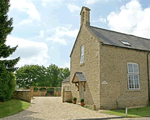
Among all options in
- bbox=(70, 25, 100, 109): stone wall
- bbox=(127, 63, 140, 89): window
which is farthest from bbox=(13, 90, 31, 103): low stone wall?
bbox=(127, 63, 140, 89): window

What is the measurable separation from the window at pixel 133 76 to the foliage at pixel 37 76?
35061 millimetres

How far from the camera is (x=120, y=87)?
14.7 m

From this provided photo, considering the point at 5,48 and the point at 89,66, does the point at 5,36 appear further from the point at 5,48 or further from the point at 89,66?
the point at 89,66

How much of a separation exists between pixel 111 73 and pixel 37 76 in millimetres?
36642

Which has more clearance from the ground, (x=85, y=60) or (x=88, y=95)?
(x=85, y=60)

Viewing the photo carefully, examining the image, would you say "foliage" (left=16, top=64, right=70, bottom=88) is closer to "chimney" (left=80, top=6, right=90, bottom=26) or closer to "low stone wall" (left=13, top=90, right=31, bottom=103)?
"low stone wall" (left=13, top=90, right=31, bottom=103)

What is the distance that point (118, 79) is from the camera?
14.8m

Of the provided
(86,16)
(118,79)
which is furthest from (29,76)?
(118,79)

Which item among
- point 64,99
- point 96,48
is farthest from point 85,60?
point 64,99

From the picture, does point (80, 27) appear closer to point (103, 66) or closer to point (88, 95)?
point (103, 66)

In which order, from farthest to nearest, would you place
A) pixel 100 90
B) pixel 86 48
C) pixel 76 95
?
pixel 76 95, pixel 86 48, pixel 100 90

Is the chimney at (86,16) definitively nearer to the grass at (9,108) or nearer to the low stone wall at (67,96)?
the low stone wall at (67,96)

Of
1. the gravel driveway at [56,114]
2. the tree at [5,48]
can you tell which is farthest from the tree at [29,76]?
the gravel driveway at [56,114]

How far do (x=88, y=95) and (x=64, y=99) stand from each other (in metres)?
5.43
